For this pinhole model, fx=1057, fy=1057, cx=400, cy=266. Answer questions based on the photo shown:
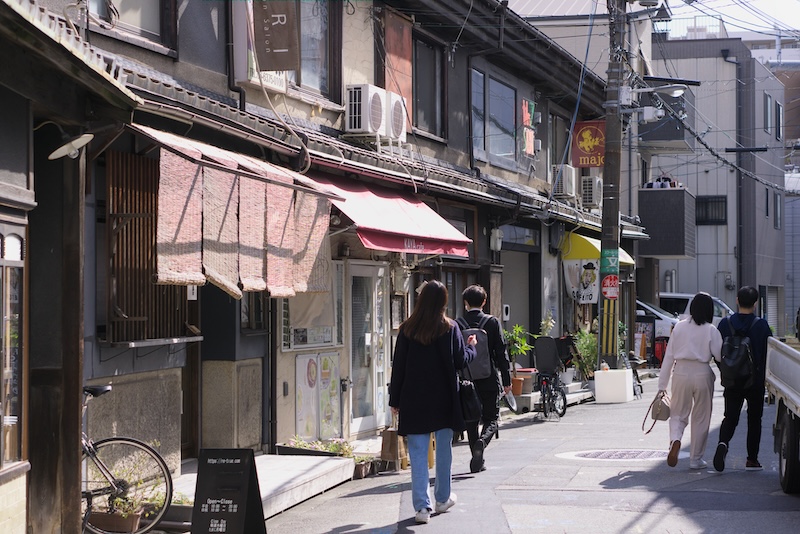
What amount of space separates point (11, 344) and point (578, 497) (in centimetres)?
513

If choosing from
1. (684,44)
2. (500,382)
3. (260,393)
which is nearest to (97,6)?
(260,393)

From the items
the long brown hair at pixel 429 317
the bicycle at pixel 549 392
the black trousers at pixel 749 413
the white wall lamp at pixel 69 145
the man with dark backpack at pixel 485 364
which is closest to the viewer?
the white wall lamp at pixel 69 145

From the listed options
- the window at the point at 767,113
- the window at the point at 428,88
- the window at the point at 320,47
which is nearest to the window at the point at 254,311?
the window at the point at 320,47

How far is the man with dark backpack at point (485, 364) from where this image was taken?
35.4 feet

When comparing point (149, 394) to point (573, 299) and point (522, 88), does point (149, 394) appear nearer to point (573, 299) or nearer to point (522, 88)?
point (522, 88)

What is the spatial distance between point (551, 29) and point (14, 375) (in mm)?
24614

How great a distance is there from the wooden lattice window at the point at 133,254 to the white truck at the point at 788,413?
18.0 feet

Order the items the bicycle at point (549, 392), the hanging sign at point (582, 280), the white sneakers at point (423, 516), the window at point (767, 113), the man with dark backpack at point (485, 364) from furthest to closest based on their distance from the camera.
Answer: the window at point (767, 113)
the hanging sign at point (582, 280)
the bicycle at point (549, 392)
the man with dark backpack at point (485, 364)
the white sneakers at point (423, 516)

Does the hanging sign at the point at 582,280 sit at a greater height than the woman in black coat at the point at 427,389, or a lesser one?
greater

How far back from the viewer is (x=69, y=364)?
7.77 meters

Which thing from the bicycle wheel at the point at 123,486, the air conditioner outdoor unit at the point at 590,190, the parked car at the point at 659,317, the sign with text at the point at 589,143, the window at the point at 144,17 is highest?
the sign with text at the point at 589,143

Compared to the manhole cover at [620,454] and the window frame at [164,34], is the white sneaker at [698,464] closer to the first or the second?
the manhole cover at [620,454]

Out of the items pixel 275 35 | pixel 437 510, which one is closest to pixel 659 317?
pixel 275 35

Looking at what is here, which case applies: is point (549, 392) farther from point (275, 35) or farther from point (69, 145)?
point (69, 145)
